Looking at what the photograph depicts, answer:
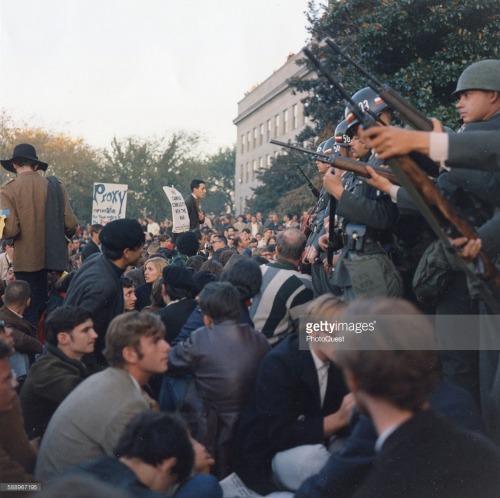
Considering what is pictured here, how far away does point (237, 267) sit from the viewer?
18.2ft

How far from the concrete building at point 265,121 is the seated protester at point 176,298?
86.6ft

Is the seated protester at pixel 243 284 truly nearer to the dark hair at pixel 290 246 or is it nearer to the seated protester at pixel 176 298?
the seated protester at pixel 176 298

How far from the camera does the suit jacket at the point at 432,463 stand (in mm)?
2410

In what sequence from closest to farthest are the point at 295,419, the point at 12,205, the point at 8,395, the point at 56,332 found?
the point at 8,395 → the point at 295,419 → the point at 56,332 → the point at 12,205

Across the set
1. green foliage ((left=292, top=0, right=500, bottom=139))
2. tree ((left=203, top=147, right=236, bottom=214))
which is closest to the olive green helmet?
green foliage ((left=292, top=0, right=500, bottom=139))

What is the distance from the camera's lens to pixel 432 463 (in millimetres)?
2424

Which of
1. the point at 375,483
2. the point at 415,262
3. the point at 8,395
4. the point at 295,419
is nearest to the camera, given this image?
the point at 375,483

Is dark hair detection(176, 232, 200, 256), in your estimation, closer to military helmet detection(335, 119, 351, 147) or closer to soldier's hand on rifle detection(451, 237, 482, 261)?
military helmet detection(335, 119, 351, 147)

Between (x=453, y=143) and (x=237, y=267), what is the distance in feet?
7.88

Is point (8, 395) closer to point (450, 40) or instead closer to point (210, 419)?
point (210, 419)

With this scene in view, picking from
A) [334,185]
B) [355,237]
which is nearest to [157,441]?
[334,185]

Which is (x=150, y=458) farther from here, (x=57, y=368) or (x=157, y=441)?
(x=57, y=368)

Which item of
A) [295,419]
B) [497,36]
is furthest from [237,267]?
[497,36]

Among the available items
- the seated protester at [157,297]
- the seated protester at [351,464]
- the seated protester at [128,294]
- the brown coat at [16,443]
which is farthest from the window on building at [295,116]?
the seated protester at [351,464]
